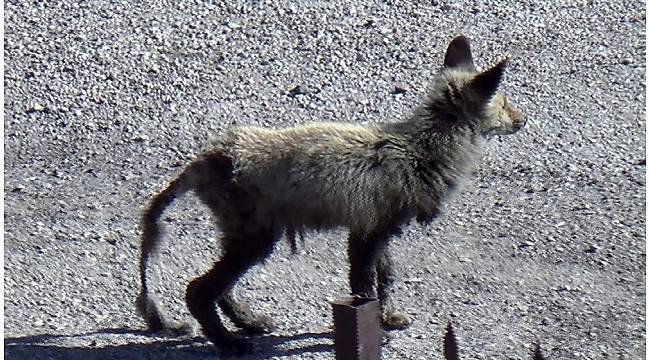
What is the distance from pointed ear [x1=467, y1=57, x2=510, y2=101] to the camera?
692cm

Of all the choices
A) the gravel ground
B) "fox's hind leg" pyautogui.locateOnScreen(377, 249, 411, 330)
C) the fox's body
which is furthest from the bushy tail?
"fox's hind leg" pyautogui.locateOnScreen(377, 249, 411, 330)

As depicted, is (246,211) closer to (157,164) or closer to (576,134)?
(157,164)

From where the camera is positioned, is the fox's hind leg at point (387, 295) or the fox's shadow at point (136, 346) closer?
the fox's shadow at point (136, 346)

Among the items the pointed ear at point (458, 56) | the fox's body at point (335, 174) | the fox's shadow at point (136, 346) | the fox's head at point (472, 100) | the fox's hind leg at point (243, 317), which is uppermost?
the pointed ear at point (458, 56)

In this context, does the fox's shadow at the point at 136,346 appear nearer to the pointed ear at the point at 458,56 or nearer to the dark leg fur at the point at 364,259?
the dark leg fur at the point at 364,259

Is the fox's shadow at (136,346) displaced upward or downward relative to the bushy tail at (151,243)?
downward

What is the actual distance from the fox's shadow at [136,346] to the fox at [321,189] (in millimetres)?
108

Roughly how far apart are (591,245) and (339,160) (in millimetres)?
2574

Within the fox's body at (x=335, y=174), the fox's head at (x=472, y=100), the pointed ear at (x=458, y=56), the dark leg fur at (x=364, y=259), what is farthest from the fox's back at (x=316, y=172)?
the pointed ear at (x=458, y=56)

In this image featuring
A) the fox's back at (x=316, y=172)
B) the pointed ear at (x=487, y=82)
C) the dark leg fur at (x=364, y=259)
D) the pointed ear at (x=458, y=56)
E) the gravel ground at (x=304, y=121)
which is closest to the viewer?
the fox's back at (x=316, y=172)

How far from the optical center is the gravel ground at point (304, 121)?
23.7 feet

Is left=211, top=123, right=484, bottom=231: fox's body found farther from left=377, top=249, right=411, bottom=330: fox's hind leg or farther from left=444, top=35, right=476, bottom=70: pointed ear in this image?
left=444, top=35, right=476, bottom=70: pointed ear

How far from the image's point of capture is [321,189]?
6.62 metres

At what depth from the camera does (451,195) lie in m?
7.02
